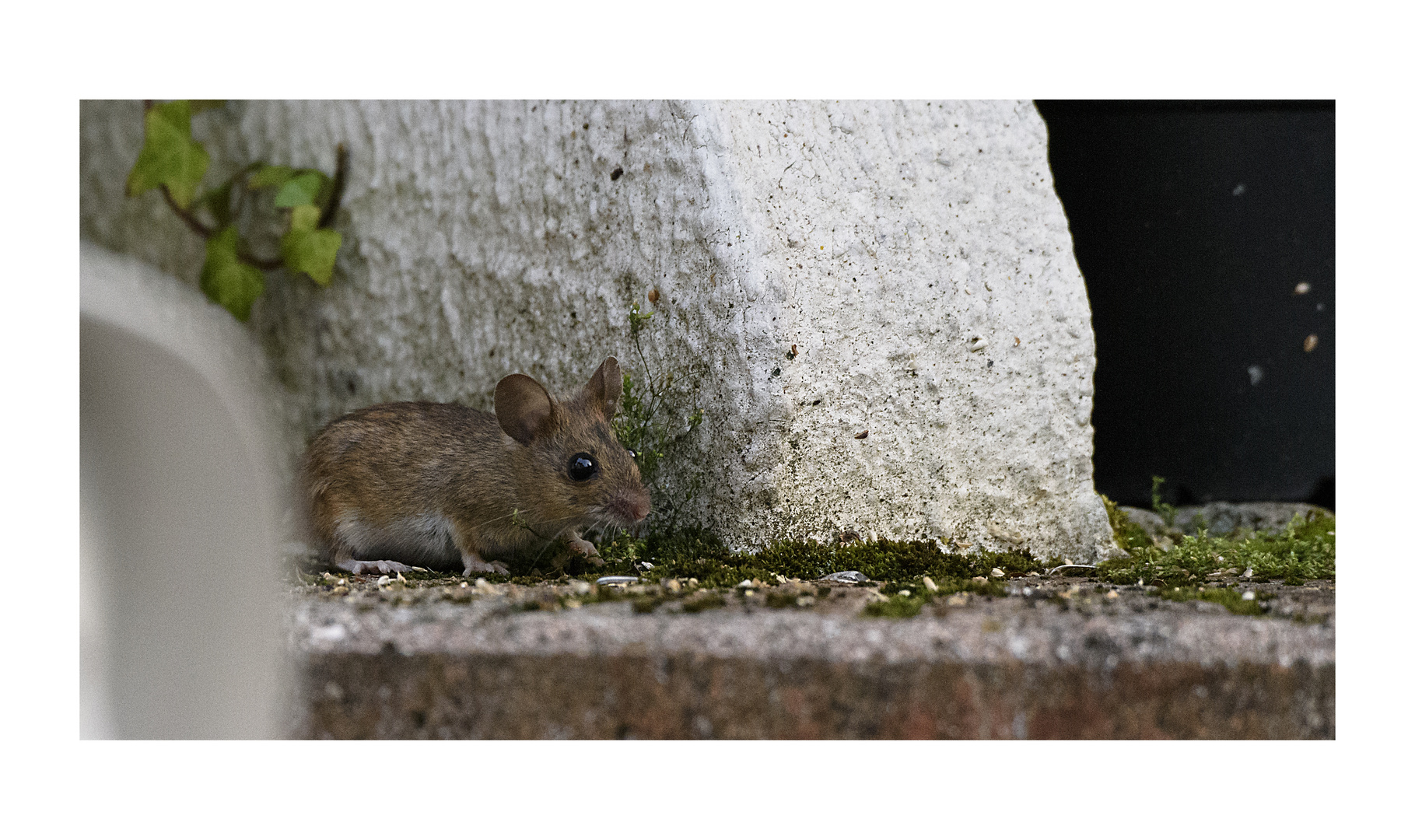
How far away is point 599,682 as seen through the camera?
2365 mm

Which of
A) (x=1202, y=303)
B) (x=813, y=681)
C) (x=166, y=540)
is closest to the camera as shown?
(x=813, y=681)

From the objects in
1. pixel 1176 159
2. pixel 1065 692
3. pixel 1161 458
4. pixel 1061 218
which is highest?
pixel 1176 159

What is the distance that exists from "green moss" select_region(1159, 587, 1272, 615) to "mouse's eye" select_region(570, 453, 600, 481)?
1884mm

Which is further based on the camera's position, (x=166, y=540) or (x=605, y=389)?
(x=605, y=389)

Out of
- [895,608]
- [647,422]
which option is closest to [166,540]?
[647,422]

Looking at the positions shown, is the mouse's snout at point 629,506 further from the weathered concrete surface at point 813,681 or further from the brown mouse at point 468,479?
the weathered concrete surface at point 813,681

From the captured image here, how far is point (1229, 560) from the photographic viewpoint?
374cm

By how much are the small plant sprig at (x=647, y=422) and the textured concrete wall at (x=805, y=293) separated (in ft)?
0.17

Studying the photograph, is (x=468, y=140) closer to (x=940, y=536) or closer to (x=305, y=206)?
(x=305, y=206)

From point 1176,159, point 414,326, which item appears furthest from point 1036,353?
point 414,326

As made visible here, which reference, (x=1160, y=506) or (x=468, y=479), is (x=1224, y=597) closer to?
(x=1160, y=506)

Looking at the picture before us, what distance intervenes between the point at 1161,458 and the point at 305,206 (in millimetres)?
4236

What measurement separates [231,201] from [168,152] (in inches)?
17.0

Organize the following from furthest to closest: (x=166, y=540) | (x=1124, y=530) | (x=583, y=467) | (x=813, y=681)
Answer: (x=1124, y=530)
(x=583, y=467)
(x=166, y=540)
(x=813, y=681)
